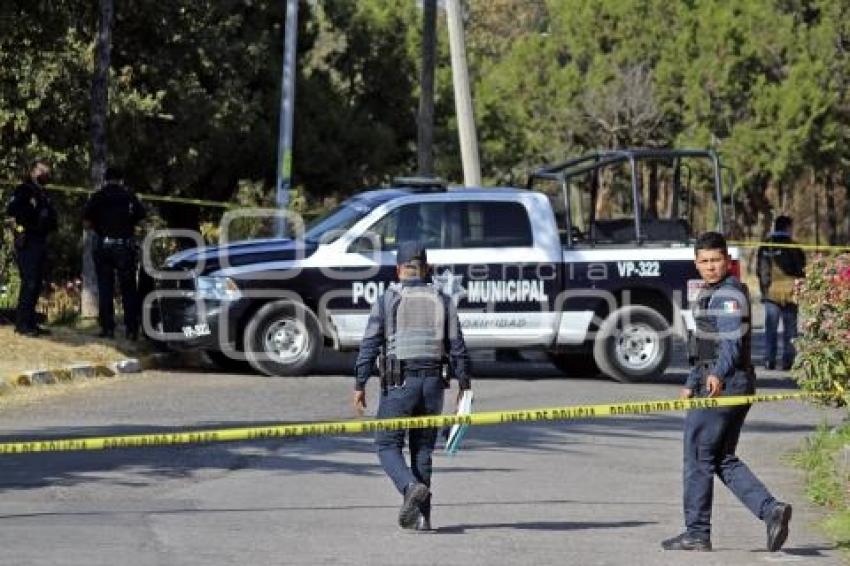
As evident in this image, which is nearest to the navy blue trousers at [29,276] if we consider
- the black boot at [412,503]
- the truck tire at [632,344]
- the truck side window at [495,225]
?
the truck side window at [495,225]

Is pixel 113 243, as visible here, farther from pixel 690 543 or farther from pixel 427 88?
pixel 690 543

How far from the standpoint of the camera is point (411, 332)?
412 inches

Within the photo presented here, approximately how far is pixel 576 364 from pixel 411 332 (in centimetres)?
1082

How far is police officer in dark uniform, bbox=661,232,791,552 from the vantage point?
388 inches

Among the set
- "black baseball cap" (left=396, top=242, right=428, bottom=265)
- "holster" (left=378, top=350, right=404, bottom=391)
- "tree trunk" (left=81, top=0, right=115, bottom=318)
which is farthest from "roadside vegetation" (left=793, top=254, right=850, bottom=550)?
"tree trunk" (left=81, top=0, right=115, bottom=318)

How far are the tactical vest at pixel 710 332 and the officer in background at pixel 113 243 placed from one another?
11228 millimetres

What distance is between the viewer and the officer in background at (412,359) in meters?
10.4

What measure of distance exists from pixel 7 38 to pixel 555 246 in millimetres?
7292

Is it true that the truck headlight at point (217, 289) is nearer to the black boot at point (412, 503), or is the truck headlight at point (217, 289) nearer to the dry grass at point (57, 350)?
the dry grass at point (57, 350)

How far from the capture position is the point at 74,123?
27.8m

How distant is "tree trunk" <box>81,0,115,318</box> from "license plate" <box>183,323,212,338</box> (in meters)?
2.77

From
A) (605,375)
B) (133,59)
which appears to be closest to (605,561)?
(605,375)

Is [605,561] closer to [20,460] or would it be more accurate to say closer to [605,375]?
[20,460]

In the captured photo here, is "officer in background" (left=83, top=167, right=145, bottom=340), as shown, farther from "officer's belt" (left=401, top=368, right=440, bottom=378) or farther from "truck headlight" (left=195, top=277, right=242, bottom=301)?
"officer's belt" (left=401, top=368, right=440, bottom=378)
